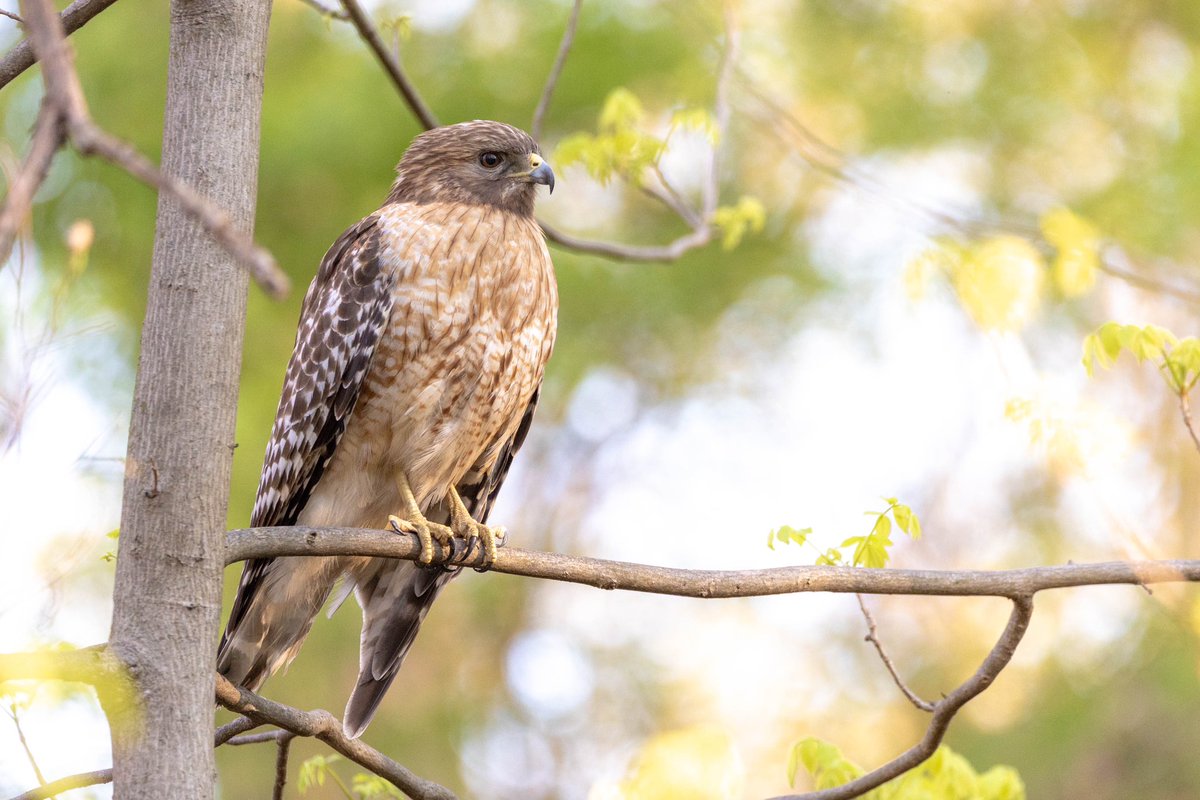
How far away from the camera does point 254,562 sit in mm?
4086

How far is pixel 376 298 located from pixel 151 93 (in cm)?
574

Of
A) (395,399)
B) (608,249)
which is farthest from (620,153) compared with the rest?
(395,399)

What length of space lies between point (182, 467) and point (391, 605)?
7.30 ft

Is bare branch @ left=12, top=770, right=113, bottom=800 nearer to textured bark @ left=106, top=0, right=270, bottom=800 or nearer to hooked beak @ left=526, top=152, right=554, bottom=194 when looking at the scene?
textured bark @ left=106, top=0, right=270, bottom=800

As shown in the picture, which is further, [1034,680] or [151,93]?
[1034,680]

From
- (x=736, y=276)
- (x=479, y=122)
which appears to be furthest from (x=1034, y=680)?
(x=479, y=122)

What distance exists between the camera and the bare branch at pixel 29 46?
268cm

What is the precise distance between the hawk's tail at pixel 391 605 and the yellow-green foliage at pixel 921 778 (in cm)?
144

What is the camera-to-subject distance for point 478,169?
4.65m

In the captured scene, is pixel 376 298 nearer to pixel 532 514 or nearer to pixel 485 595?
pixel 485 595

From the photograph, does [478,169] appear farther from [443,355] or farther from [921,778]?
[921,778]

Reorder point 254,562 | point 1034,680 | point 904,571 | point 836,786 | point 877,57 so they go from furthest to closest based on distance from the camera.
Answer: point 877,57 < point 1034,680 < point 254,562 < point 836,786 < point 904,571

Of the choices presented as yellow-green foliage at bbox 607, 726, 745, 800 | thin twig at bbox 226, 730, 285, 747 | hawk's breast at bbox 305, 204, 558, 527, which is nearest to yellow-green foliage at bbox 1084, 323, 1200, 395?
yellow-green foliage at bbox 607, 726, 745, 800

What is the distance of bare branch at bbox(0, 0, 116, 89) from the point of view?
8.79ft
